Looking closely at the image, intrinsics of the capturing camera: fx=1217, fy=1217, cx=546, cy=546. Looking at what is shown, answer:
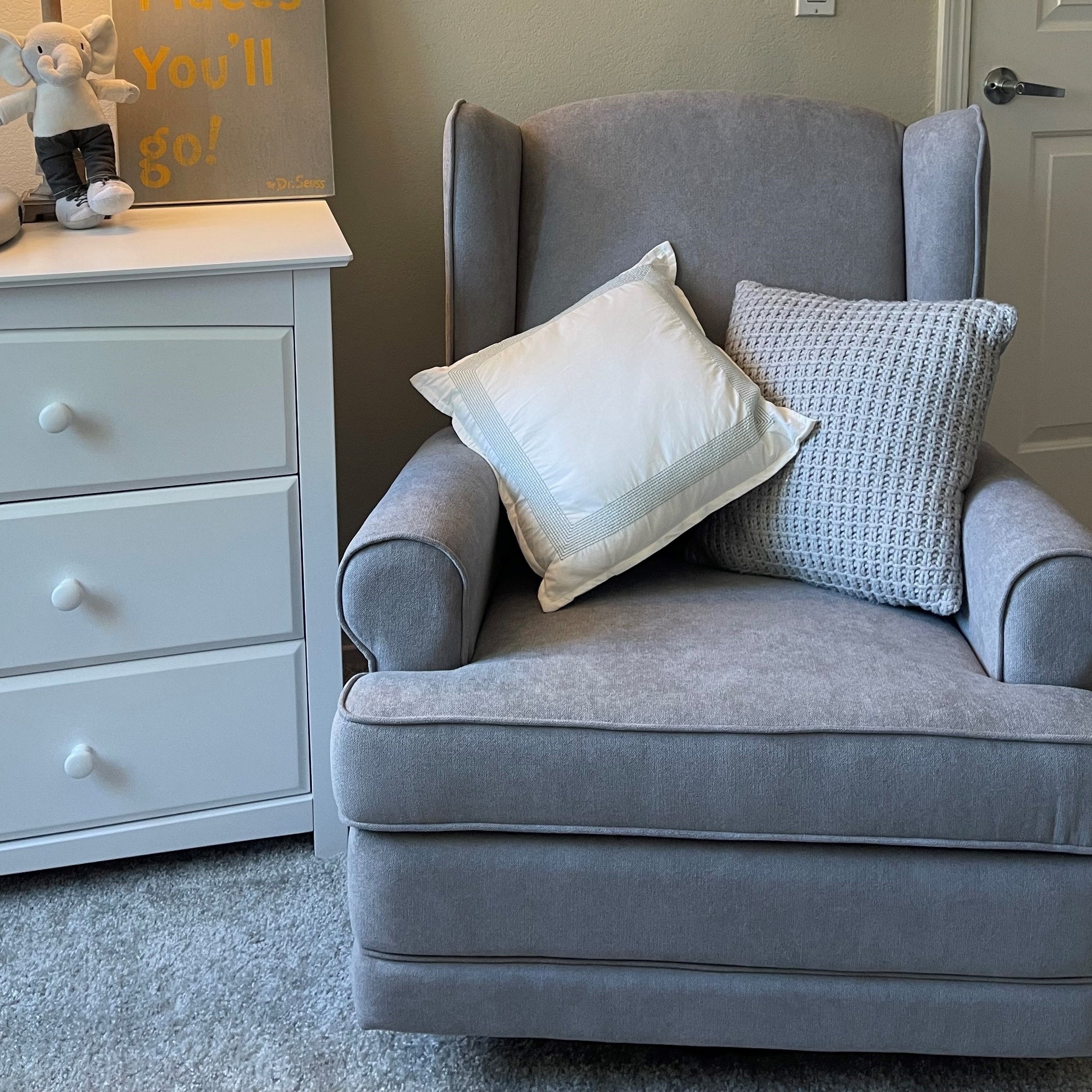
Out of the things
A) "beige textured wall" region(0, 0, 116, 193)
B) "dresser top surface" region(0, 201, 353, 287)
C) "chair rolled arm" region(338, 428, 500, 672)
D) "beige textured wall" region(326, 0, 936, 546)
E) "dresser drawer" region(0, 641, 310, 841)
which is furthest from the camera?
"beige textured wall" region(326, 0, 936, 546)

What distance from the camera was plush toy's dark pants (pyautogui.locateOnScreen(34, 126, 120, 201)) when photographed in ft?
5.39

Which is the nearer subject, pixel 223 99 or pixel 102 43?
pixel 102 43

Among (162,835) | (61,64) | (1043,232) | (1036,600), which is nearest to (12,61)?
(61,64)

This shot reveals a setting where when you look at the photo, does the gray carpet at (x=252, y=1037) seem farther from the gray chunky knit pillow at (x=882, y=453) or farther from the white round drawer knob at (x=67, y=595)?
the gray chunky knit pillow at (x=882, y=453)

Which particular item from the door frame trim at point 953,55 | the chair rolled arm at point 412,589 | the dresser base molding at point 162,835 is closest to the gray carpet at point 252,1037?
the dresser base molding at point 162,835

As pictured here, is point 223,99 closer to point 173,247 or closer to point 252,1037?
point 173,247

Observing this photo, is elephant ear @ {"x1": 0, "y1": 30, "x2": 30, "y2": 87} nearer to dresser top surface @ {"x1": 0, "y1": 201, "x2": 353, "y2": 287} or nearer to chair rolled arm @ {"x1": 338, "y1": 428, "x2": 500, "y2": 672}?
dresser top surface @ {"x1": 0, "y1": 201, "x2": 353, "y2": 287}

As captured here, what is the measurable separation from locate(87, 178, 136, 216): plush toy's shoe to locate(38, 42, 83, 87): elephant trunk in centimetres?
14

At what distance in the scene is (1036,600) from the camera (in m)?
1.25

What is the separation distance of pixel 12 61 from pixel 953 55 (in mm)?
1512

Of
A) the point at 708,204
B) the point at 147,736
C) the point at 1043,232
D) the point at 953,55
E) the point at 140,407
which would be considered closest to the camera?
the point at 140,407

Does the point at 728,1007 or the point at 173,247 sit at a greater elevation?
the point at 173,247

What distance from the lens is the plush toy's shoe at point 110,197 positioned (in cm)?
160

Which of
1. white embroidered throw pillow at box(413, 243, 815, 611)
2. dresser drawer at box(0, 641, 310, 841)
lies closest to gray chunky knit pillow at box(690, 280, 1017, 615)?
white embroidered throw pillow at box(413, 243, 815, 611)
